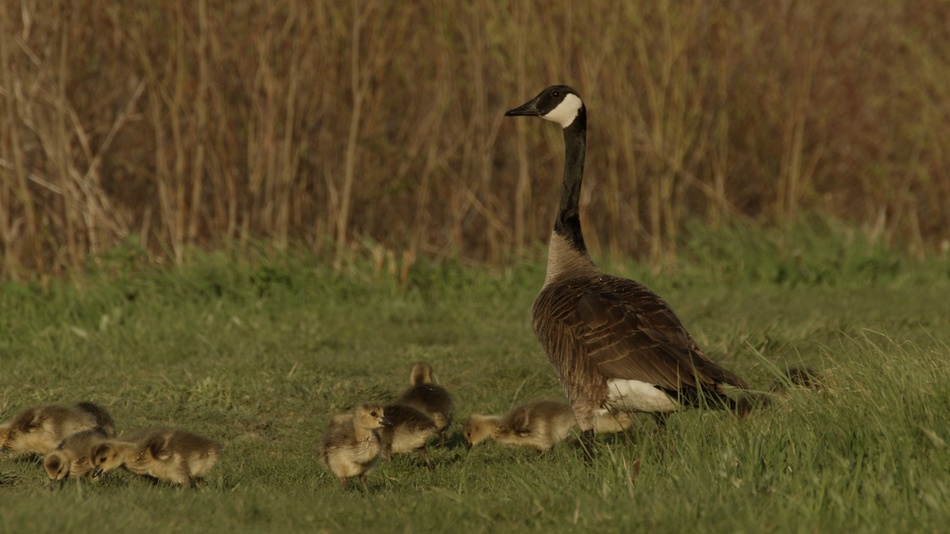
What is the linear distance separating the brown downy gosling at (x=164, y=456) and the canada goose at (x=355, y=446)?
59 cm

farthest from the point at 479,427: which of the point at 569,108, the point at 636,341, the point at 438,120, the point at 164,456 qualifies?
the point at 438,120

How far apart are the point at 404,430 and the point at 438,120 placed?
702 centimetres

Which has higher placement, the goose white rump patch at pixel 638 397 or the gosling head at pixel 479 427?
the goose white rump patch at pixel 638 397

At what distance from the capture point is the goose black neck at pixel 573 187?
327 inches

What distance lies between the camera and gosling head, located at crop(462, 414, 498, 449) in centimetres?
719

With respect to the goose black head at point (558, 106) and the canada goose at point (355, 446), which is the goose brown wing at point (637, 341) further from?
the goose black head at point (558, 106)

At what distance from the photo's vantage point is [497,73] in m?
14.0

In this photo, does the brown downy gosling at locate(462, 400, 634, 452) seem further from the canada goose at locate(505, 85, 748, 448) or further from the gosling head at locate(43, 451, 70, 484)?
the gosling head at locate(43, 451, 70, 484)

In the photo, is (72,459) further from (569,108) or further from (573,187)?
(569,108)

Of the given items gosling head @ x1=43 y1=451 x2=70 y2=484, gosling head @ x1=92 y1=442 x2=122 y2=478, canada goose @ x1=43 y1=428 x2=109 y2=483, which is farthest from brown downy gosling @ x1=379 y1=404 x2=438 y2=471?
gosling head @ x1=43 y1=451 x2=70 y2=484

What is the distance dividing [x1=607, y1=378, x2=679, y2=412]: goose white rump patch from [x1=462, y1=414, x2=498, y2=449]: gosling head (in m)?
0.80

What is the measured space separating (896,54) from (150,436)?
12877mm

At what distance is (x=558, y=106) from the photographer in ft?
29.1

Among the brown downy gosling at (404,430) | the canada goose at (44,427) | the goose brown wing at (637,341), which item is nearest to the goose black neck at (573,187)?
the goose brown wing at (637,341)
